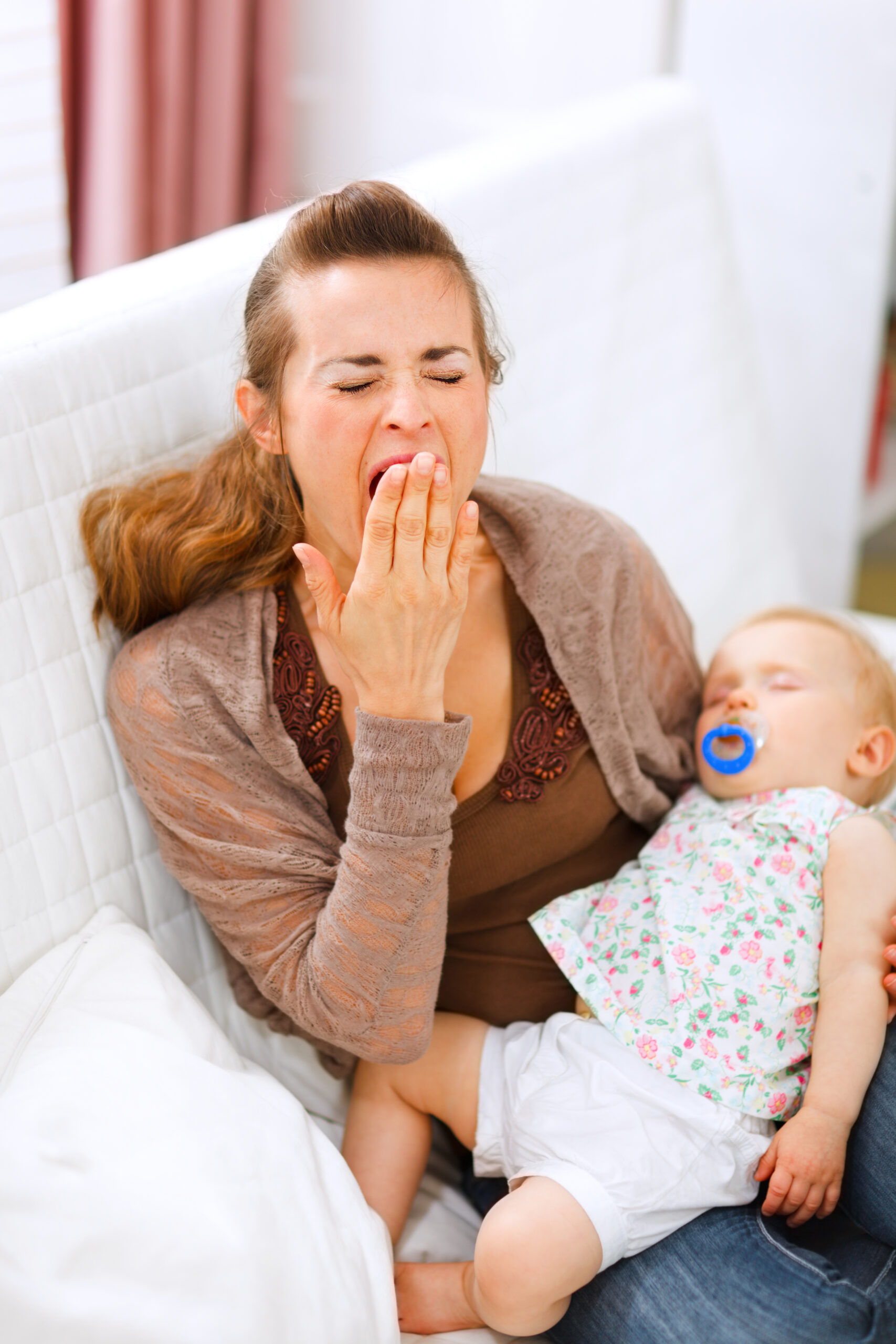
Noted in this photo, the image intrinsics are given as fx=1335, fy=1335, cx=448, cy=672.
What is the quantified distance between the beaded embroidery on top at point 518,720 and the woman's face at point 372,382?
0.15m

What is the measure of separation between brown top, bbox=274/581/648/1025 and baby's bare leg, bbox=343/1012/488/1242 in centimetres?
6

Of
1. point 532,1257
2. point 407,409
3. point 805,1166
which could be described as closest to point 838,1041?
point 805,1166

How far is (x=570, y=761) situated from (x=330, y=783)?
24cm

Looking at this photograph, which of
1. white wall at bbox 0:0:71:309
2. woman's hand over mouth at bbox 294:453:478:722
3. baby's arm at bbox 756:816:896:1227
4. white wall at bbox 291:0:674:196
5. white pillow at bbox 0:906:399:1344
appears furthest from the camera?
white wall at bbox 291:0:674:196

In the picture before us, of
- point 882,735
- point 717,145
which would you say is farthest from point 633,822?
point 717,145

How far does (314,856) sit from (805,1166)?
482 millimetres

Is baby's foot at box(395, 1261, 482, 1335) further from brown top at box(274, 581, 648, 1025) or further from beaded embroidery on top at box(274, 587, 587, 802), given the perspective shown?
beaded embroidery on top at box(274, 587, 587, 802)

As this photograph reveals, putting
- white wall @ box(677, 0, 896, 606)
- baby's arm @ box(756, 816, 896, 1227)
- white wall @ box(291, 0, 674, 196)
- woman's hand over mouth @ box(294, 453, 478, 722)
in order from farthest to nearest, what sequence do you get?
white wall @ box(291, 0, 674, 196) < white wall @ box(677, 0, 896, 606) < baby's arm @ box(756, 816, 896, 1227) < woman's hand over mouth @ box(294, 453, 478, 722)

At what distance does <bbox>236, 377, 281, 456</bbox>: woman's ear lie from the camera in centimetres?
115

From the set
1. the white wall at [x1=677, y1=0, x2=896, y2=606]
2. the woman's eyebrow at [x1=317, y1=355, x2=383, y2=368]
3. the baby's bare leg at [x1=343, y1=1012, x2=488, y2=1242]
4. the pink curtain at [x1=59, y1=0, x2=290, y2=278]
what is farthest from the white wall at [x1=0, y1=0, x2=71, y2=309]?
the baby's bare leg at [x1=343, y1=1012, x2=488, y2=1242]

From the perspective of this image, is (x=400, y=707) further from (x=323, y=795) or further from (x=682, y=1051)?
(x=682, y=1051)

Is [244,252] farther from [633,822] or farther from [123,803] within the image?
[633,822]

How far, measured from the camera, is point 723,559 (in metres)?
1.93

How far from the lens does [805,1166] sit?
3.62 feet
